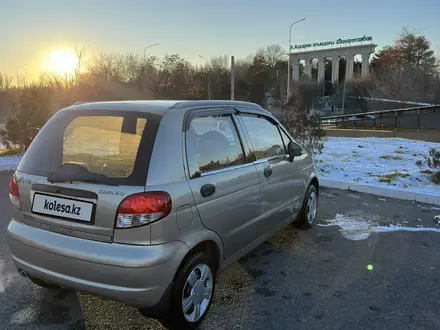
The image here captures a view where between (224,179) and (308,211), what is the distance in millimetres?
2298

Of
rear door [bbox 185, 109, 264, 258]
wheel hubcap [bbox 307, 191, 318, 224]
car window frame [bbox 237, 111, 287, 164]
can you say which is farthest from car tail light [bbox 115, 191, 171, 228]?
wheel hubcap [bbox 307, 191, 318, 224]

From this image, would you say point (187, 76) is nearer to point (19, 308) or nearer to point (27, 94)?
point (27, 94)

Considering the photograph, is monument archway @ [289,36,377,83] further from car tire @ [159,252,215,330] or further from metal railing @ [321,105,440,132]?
car tire @ [159,252,215,330]

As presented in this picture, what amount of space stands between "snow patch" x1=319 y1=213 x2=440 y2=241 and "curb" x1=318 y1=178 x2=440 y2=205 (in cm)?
140

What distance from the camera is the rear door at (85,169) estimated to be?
2350mm

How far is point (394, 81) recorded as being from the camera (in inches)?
1439

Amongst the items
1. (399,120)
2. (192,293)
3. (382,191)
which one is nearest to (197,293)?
(192,293)

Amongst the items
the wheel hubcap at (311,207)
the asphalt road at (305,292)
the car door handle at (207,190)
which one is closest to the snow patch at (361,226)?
the asphalt road at (305,292)

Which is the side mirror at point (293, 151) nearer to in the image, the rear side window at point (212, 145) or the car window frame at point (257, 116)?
the car window frame at point (257, 116)

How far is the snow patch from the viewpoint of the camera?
4.78 meters

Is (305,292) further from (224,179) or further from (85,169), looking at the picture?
(85,169)

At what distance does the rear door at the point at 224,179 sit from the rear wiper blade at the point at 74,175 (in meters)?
0.60

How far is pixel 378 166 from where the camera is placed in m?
9.09

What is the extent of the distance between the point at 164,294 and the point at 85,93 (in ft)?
101
